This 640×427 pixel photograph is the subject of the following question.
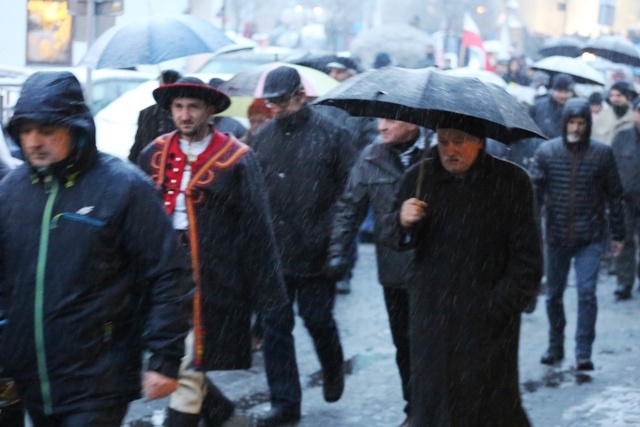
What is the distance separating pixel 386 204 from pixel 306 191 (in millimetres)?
909

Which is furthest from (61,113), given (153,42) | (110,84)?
(110,84)

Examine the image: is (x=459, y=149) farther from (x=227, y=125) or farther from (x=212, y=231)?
(x=227, y=125)

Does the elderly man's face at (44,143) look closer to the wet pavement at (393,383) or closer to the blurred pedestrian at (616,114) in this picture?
the wet pavement at (393,383)

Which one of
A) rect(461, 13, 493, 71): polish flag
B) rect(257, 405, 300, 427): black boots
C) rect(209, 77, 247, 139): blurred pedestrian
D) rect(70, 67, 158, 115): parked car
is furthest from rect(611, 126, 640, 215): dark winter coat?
rect(70, 67, 158, 115): parked car

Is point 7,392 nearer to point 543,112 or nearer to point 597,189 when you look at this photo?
point 597,189

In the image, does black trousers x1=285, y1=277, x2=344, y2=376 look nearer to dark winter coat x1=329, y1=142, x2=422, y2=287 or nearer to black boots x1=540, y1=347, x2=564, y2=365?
dark winter coat x1=329, y1=142, x2=422, y2=287

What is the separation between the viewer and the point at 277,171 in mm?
7648

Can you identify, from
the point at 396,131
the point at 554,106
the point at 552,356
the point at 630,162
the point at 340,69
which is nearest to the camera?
the point at 396,131

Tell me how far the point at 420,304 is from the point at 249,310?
1065mm

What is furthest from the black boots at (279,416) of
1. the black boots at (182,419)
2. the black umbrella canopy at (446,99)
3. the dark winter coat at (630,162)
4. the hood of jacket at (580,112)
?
the dark winter coat at (630,162)

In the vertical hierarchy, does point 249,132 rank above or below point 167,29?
below

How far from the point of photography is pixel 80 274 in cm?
404

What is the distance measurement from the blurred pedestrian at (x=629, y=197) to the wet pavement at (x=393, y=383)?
98 cm

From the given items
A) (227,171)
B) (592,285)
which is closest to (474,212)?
(227,171)
